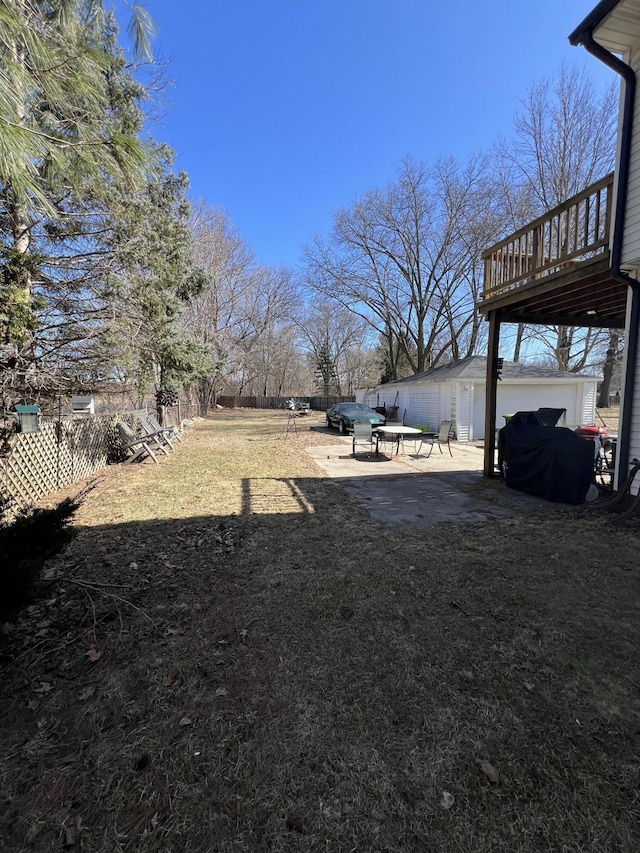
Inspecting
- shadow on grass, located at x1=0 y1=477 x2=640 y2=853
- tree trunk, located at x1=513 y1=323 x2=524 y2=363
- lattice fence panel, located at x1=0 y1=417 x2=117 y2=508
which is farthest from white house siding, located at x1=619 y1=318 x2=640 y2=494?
tree trunk, located at x1=513 y1=323 x2=524 y2=363

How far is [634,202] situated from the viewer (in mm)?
4508

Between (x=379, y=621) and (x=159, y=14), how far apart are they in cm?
740

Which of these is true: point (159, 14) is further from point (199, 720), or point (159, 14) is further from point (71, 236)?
point (199, 720)

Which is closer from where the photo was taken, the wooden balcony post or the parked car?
the wooden balcony post

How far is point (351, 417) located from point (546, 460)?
373 inches

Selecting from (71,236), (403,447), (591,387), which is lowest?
(403,447)

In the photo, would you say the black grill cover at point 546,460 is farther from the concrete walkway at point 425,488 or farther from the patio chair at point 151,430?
the patio chair at point 151,430

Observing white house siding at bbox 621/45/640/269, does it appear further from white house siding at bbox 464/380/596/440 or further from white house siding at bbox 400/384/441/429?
white house siding at bbox 400/384/441/429

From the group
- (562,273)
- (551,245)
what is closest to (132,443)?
(562,273)

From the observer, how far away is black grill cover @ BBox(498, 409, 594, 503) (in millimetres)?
5434

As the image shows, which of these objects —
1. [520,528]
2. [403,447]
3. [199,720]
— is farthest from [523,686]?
[403,447]

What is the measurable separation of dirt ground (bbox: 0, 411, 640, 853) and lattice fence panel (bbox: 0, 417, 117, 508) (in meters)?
2.01

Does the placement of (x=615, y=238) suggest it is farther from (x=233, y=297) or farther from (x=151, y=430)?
(x=233, y=297)

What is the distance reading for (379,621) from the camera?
257 centimetres
